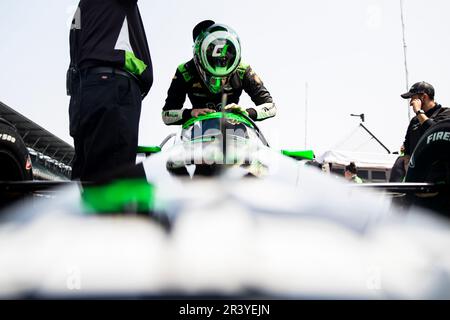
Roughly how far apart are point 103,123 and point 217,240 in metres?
1.56

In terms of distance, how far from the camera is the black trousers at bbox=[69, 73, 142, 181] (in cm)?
274

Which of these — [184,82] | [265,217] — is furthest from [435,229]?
[184,82]

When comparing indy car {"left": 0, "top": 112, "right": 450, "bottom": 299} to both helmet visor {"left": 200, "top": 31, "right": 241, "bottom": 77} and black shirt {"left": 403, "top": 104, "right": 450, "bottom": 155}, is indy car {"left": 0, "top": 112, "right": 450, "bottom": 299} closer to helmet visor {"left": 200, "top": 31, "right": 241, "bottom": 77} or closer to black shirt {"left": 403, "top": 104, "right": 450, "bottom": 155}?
helmet visor {"left": 200, "top": 31, "right": 241, "bottom": 77}

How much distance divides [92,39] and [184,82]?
6.14 ft

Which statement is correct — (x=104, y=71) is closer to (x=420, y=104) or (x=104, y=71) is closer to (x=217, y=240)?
(x=217, y=240)

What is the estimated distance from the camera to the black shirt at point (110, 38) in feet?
9.65

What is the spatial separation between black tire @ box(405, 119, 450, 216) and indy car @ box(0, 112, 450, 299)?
0.52 m

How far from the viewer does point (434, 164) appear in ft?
9.12

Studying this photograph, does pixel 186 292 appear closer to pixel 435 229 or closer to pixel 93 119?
pixel 435 229

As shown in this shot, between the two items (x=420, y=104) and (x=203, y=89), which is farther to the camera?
(x=420, y=104)

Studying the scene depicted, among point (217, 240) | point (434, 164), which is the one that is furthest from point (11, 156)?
point (434, 164)

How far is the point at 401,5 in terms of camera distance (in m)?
18.2

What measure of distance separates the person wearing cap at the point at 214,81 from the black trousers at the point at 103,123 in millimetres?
509
